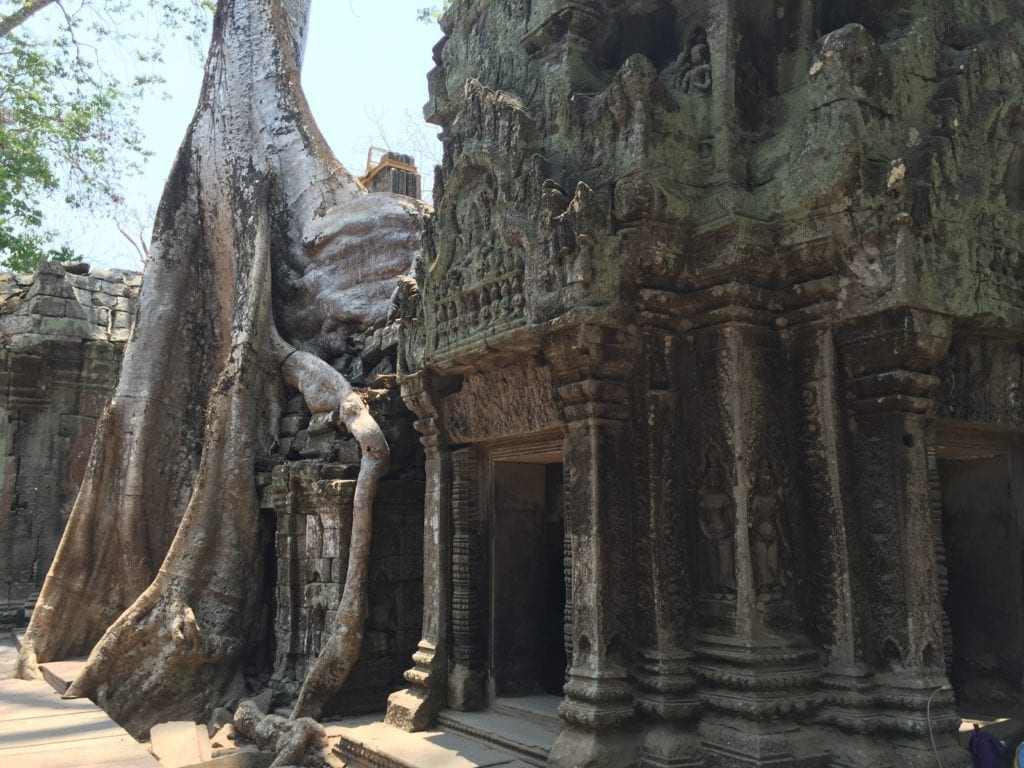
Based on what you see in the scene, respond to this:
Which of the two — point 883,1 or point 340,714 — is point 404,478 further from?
point 883,1

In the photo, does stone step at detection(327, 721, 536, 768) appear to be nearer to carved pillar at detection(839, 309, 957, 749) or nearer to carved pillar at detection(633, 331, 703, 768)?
carved pillar at detection(633, 331, 703, 768)

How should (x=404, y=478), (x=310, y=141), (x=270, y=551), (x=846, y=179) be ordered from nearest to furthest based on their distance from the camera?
1. (x=846, y=179)
2. (x=404, y=478)
3. (x=270, y=551)
4. (x=310, y=141)

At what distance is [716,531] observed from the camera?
12.9 ft

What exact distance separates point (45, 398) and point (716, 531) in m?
8.76

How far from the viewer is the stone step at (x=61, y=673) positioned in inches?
252

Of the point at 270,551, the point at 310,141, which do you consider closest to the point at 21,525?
the point at 270,551

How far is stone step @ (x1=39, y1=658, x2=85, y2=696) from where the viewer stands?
21.0ft

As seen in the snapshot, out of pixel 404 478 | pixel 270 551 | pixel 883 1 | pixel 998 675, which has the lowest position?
pixel 998 675

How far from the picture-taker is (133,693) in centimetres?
621

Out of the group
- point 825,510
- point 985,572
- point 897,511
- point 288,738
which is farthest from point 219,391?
point 985,572

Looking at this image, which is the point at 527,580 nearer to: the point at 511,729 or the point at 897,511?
the point at 511,729

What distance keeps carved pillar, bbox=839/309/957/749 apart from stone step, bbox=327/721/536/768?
5.52 ft

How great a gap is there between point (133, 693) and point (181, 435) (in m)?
2.60

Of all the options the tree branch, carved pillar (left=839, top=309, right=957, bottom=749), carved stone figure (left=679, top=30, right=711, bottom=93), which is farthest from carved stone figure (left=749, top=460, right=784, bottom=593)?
the tree branch
